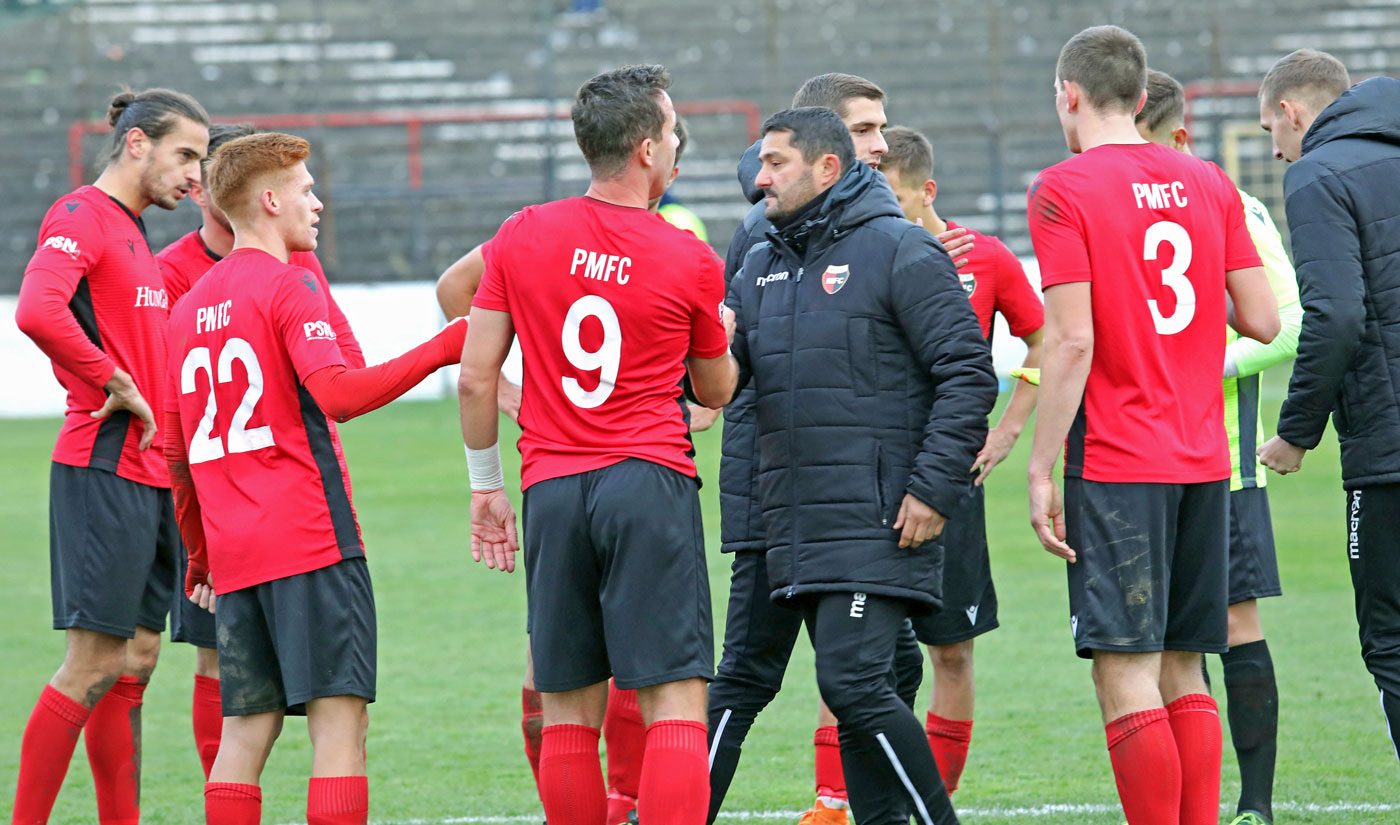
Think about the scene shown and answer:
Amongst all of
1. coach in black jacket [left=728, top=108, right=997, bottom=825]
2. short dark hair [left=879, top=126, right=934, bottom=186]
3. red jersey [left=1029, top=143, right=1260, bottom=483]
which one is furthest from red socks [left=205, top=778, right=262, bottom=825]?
short dark hair [left=879, top=126, right=934, bottom=186]

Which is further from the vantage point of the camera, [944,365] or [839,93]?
[839,93]

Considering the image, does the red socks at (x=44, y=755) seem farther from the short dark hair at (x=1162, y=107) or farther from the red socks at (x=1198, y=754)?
the short dark hair at (x=1162, y=107)

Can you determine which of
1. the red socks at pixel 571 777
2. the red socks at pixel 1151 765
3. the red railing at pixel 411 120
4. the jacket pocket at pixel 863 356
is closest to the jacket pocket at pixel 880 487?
the jacket pocket at pixel 863 356

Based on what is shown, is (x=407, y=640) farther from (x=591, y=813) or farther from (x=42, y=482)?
(x=42, y=482)

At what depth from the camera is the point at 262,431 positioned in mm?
4176

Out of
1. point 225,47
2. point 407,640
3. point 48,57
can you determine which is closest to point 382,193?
point 225,47

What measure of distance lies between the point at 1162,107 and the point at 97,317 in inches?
138

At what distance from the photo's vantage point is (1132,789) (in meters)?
4.20

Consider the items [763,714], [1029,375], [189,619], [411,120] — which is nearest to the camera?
[1029,375]

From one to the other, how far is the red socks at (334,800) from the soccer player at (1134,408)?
195 centimetres

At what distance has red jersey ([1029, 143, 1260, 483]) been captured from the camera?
4184mm

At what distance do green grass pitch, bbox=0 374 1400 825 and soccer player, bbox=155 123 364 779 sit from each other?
381 millimetres

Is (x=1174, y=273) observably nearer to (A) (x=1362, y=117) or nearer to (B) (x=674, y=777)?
(A) (x=1362, y=117)

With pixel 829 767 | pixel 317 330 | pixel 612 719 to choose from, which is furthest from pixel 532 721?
pixel 317 330
